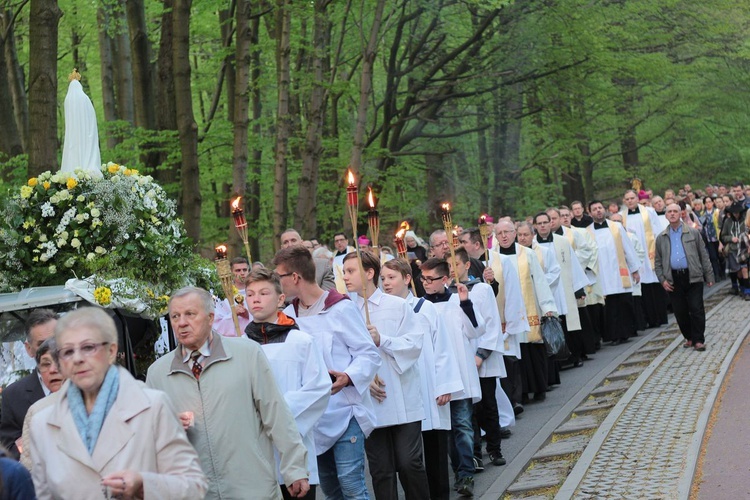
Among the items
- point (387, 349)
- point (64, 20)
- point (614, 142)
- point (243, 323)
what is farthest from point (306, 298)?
point (614, 142)

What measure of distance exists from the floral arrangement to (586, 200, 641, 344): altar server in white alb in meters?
11.0

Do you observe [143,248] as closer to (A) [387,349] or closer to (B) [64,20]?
(A) [387,349]

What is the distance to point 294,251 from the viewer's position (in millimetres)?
7539

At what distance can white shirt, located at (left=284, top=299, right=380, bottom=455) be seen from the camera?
7664mm

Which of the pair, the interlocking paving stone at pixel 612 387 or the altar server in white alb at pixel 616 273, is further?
the altar server in white alb at pixel 616 273

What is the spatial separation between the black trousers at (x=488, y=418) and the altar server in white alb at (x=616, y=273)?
8764 mm

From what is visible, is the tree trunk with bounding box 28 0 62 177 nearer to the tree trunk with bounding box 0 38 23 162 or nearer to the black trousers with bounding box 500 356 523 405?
the black trousers with bounding box 500 356 523 405

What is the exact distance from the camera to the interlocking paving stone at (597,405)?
13031 mm

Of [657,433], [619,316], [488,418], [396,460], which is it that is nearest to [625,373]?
[657,433]

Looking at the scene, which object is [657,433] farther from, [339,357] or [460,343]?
[339,357]

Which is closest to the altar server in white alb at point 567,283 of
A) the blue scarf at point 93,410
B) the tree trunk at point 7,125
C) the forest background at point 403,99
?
the forest background at point 403,99

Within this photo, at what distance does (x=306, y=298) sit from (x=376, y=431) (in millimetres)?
1330

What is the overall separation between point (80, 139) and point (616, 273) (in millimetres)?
11430

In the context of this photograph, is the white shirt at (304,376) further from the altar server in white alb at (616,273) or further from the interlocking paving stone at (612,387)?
the altar server in white alb at (616,273)
